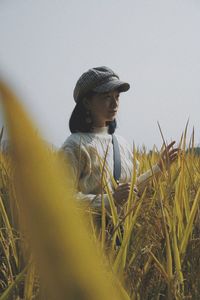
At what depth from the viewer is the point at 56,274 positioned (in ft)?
0.29

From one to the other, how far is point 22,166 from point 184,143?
978 mm

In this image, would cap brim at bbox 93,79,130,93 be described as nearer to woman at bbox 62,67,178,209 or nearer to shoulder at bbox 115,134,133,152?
woman at bbox 62,67,178,209

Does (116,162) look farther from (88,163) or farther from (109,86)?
(109,86)

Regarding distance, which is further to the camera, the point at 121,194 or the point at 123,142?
the point at 123,142

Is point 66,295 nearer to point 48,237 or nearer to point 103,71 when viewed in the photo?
point 48,237

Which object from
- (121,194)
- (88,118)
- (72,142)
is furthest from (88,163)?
(121,194)

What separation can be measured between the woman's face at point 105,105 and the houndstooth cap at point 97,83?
0.03 m

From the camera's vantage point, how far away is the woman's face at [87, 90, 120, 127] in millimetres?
1391

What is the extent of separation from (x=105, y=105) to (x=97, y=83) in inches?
3.4

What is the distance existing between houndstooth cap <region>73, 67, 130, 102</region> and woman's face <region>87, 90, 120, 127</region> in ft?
0.09

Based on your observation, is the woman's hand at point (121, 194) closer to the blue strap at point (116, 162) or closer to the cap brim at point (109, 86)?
the blue strap at point (116, 162)

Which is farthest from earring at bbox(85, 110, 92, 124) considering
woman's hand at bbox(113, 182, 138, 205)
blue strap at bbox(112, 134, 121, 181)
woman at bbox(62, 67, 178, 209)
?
woman's hand at bbox(113, 182, 138, 205)

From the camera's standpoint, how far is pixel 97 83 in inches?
55.2

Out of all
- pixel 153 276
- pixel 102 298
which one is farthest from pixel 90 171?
pixel 102 298
